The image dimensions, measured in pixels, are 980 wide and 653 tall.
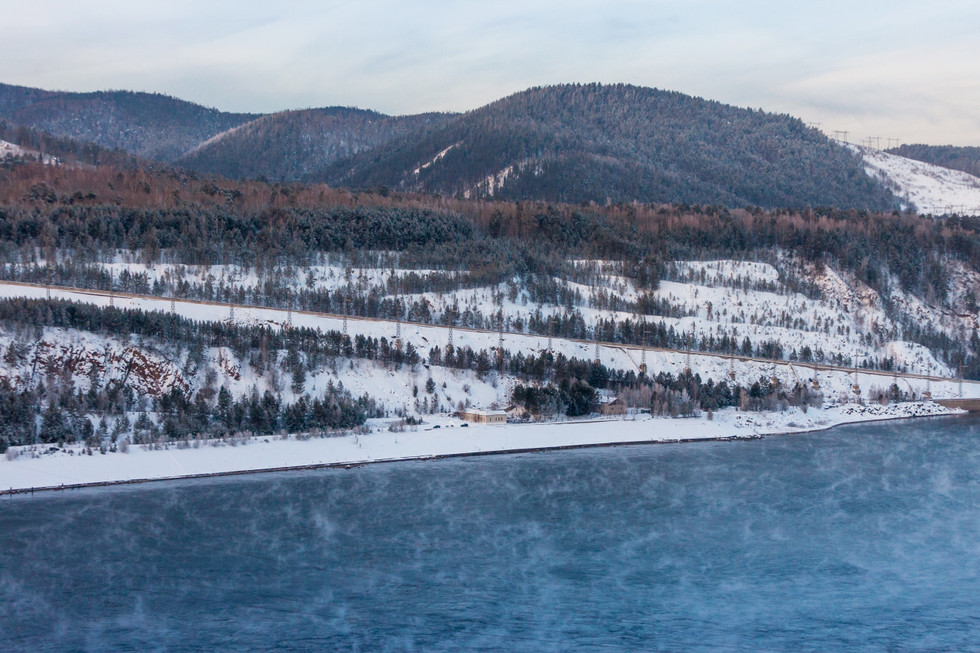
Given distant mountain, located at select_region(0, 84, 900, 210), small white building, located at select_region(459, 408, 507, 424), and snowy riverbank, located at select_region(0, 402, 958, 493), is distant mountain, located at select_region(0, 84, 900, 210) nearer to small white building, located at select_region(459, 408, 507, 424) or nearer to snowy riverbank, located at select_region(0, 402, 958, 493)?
snowy riverbank, located at select_region(0, 402, 958, 493)

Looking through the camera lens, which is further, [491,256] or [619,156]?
[619,156]

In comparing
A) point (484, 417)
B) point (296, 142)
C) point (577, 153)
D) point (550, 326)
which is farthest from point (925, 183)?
point (484, 417)

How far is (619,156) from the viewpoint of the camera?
5300 inches

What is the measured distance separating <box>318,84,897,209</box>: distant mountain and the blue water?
81.8 metres

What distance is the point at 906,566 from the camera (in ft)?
91.2

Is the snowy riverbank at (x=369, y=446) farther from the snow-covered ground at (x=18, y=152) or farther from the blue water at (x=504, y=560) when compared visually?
the snow-covered ground at (x=18, y=152)

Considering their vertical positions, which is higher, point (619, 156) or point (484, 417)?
point (619, 156)

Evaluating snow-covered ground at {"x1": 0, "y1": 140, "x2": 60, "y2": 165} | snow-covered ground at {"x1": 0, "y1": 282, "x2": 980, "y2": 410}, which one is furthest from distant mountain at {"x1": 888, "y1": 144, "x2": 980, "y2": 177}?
Answer: snow-covered ground at {"x1": 0, "y1": 140, "x2": 60, "y2": 165}

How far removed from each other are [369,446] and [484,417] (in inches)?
257

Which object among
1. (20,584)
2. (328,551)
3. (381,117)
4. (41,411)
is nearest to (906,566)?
(328,551)

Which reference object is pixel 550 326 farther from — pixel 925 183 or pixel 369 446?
pixel 925 183

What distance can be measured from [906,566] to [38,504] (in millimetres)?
27645

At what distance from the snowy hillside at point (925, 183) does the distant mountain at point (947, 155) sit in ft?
30.9

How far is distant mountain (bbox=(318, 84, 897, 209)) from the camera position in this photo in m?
124
